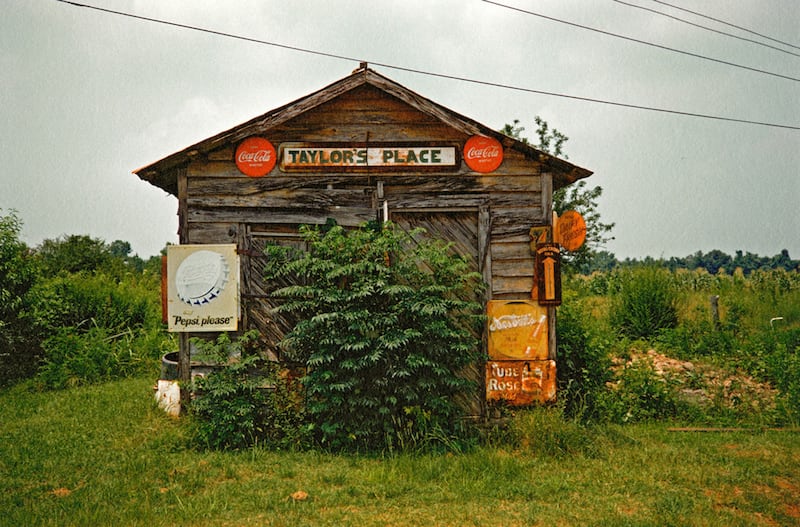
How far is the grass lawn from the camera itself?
548 centimetres

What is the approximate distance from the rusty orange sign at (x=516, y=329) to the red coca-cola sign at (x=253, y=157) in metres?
3.70

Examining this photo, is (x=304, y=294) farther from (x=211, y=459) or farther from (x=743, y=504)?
(x=743, y=504)

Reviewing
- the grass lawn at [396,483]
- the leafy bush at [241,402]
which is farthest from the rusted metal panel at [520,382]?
the leafy bush at [241,402]

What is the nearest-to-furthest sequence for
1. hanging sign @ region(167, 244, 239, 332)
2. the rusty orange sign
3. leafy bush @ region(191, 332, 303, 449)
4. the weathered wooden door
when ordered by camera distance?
leafy bush @ region(191, 332, 303, 449) → hanging sign @ region(167, 244, 239, 332) → the rusty orange sign → the weathered wooden door

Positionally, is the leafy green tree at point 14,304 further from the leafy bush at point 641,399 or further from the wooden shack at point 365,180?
the leafy bush at point 641,399

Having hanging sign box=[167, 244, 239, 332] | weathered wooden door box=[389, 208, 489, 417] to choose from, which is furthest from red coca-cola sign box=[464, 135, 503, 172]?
hanging sign box=[167, 244, 239, 332]

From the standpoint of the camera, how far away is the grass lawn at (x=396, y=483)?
5477 millimetres

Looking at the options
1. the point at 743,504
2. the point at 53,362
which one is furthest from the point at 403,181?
the point at 53,362

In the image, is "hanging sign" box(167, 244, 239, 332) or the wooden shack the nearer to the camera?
"hanging sign" box(167, 244, 239, 332)

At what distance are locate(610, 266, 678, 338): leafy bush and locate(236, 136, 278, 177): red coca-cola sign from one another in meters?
12.4

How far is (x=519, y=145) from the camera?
330 inches

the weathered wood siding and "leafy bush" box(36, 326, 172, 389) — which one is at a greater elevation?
the weathered wood siding

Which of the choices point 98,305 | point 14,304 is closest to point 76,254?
point 98,305

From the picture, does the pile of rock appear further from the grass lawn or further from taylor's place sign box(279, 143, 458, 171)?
taylor's place sign box(279, 143, 458, 171)
